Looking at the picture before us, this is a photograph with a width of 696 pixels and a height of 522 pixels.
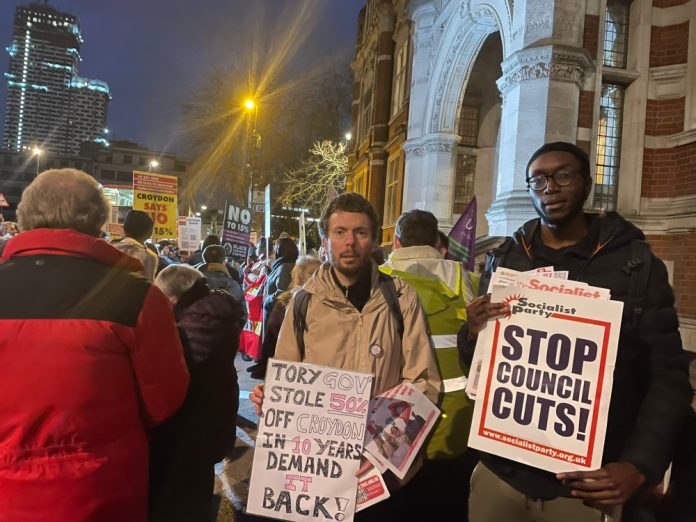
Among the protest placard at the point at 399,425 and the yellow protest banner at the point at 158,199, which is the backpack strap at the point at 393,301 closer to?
the protest placard at the point at 399,425

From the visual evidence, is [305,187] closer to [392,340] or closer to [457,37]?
[457,37]

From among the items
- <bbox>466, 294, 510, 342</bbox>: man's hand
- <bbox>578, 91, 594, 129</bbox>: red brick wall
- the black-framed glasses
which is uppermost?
<bbox>578, 91, 594, 129</bbox>: red brick wall

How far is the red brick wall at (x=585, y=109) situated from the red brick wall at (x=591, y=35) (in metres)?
0.65

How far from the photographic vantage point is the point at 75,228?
2010 millimetres

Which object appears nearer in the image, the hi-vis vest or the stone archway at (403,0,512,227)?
the hi-vis vest

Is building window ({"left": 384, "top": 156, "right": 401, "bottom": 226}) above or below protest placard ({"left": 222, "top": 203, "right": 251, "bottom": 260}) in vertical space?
above

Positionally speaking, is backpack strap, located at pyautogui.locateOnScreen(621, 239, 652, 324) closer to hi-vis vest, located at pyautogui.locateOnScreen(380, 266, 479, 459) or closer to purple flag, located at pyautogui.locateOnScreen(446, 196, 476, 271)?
hi-vis vest, located at pyautogui.locateOnScreen(380, 266, 479, 459)

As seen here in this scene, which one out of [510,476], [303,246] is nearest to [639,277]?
[510,476]

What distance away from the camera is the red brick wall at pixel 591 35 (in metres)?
8.16

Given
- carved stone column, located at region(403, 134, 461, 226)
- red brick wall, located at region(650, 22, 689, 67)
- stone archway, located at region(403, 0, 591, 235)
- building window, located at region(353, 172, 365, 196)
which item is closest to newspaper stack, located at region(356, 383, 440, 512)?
stone archway, located at region(403, 0, 591, 235)

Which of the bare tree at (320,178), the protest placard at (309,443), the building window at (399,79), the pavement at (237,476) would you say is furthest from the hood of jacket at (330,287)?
the bare tree at (320,178)

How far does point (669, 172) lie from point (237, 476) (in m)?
8.29

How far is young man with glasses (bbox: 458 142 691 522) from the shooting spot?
1.67 m

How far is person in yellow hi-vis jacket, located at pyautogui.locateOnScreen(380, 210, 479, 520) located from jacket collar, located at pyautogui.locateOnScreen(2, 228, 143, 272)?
1578mm
